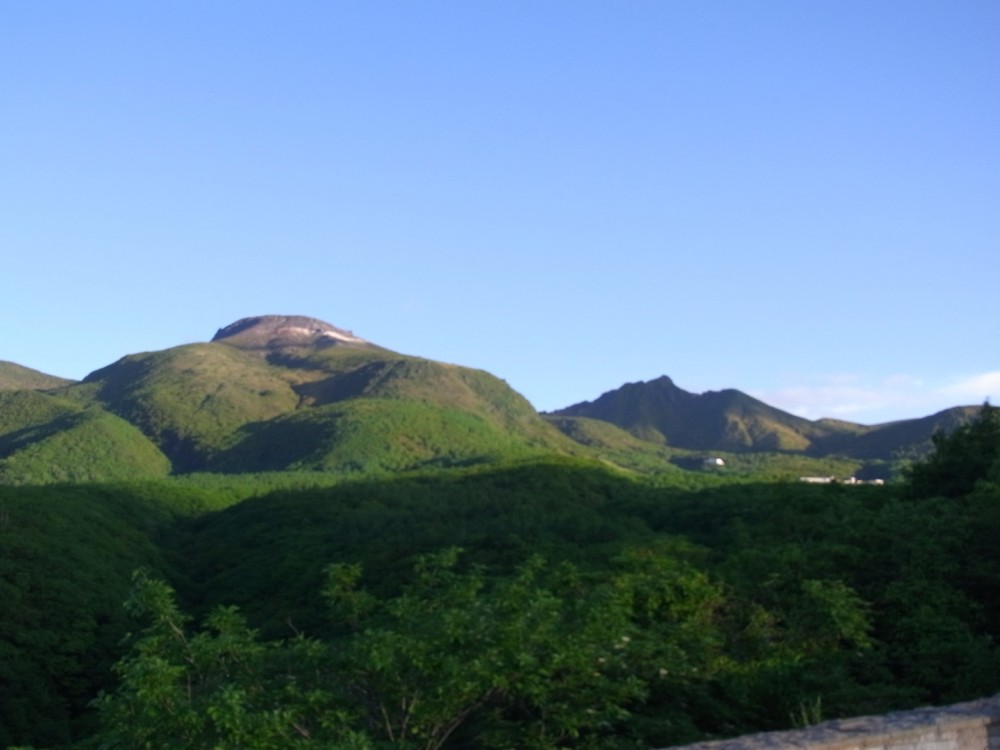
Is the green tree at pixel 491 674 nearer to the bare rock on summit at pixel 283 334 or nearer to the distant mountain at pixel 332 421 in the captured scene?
the distant mountain at pixel 332 421

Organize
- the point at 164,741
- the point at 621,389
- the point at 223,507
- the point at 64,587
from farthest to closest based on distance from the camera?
the point at 621,389 < the point at 223,507 < the point at 64,587 < the point at 164,741

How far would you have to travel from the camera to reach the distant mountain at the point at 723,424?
12369 centimetres

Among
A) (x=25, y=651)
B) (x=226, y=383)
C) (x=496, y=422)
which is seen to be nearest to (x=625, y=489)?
(x=25, y=651)

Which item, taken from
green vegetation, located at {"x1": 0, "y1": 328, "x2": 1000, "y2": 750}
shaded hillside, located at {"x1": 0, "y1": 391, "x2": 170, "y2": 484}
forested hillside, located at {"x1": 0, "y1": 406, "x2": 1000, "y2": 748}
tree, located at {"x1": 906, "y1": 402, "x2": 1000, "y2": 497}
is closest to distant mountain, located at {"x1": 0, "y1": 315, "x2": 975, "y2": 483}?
shaded hillside, located at {"x1": 0, "y1": 391, "x2": 170, "y2": 484}

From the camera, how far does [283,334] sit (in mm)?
139625

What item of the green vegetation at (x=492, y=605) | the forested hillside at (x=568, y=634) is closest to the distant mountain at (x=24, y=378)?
the green vegetation at (x=492, y=605)

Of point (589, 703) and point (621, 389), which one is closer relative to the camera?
point (589, 703)

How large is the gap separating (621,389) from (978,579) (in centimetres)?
14117

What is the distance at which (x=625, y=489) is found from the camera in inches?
1571

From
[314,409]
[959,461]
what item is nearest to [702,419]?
[314,409]

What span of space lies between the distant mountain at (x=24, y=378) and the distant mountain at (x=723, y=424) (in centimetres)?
5382

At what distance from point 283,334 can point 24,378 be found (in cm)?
2780

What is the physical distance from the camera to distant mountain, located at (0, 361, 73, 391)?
13200 centimetres

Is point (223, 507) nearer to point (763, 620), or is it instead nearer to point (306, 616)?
point (306, 616)
